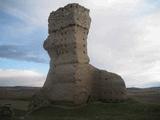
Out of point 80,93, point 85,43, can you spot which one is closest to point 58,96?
point 80,93

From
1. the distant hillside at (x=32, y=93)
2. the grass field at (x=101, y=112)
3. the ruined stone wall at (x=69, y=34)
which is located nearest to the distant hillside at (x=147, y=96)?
the distant hillside at (x=32, y=93)

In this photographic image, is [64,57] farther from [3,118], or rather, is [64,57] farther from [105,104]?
[3,118]

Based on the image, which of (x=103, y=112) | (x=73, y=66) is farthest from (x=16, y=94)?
(x=103, y=112)

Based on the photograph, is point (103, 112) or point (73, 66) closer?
point (103, 112)

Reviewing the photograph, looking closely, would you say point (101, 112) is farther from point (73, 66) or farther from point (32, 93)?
point (32, 93)

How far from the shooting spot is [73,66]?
92.9 feet

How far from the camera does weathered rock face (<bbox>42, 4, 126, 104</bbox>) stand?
28062mm

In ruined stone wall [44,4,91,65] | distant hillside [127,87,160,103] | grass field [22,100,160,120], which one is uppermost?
ruined stone wall [44,4,91,65]

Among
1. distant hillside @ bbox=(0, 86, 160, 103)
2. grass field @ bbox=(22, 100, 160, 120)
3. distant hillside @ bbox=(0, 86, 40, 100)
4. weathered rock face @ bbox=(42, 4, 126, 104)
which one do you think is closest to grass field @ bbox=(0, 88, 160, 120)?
grass field @ bbox=(22, 100, 160, 120)

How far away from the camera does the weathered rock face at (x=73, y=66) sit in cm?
2806

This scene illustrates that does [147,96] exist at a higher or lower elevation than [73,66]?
lower

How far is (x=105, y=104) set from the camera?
27.1m

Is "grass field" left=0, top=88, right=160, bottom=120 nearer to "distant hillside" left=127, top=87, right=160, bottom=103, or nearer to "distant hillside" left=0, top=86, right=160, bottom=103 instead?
"distant hillside" left=0, top=86, right=160, bottom=103

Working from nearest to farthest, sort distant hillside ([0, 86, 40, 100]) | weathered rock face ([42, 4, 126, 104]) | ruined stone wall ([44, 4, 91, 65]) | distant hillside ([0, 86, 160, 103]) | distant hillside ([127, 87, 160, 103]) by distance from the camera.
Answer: weathered rock face ([42, 4, 126, 104])
ruined stone wall ([44, 4, 91, 65])
distant hillside ([127, 87, 160, 103])
distant hillside ([0, 86, 160, 103])
distant hillside ([0, 86, 40, 100])
